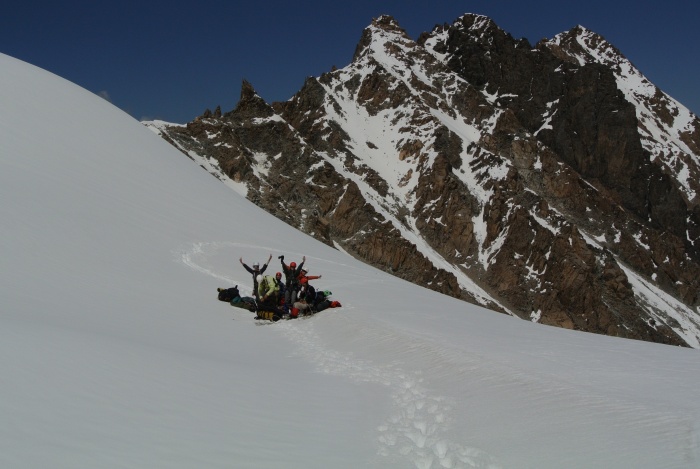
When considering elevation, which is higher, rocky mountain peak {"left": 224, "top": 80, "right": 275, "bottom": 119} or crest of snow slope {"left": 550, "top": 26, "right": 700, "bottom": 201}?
crest of snow slope {"left": 550, "top": 26, "right": 700, "bottom": 201}

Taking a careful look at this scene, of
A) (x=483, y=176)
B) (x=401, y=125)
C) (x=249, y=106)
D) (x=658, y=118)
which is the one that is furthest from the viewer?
(x=658, y=118)

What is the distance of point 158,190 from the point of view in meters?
20.5

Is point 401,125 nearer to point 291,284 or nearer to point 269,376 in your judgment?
point 291,284

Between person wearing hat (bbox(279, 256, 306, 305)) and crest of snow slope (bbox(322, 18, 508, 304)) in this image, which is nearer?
person wearing hat (bbox(279, 256, 306, 305))

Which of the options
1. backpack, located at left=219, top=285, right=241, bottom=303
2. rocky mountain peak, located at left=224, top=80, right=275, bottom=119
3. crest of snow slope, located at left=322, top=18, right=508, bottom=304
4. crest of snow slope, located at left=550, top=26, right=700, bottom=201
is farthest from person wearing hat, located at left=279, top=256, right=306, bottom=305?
crest of snow slope, located at left=550, top=26, right=700, bottom=201

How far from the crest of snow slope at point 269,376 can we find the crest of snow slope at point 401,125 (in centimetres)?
7862

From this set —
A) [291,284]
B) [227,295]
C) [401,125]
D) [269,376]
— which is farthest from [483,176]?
[269,376]

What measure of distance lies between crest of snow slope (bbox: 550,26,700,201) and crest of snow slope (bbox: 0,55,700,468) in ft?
576

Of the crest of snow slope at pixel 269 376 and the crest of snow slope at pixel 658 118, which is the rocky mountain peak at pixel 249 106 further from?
the crest of snow slope at pixel 658 118

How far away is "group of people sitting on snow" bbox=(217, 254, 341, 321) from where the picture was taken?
38.7 ft

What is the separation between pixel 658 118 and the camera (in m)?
187

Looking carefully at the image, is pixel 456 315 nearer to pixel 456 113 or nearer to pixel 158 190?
pixel 158 190

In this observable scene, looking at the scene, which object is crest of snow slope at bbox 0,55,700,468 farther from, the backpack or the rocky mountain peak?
the rocky mountain peak

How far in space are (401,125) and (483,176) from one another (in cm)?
1972
